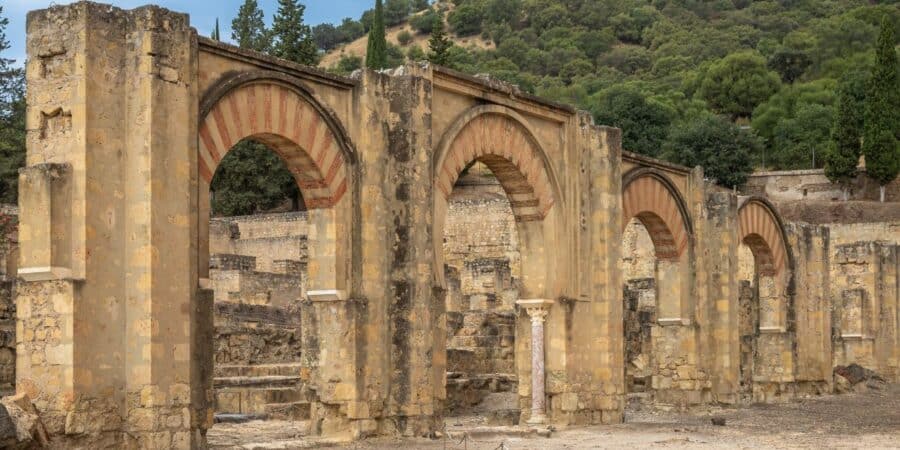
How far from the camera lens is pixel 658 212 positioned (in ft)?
63.7

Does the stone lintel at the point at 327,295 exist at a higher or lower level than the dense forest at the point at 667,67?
lower

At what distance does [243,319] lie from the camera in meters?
20.2

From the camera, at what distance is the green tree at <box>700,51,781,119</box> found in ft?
224

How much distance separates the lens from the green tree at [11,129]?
104 feet

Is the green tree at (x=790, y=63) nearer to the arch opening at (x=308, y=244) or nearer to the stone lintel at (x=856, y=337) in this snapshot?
the stone lintel at (x=856, y=337)

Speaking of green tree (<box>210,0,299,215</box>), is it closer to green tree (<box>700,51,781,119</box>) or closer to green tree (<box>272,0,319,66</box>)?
green tree (<box>272,0,319,66</box>)

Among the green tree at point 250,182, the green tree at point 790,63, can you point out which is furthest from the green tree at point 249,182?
the green tree at point 790,63

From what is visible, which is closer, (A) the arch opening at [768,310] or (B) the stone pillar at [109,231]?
(B) the stone pillar at [109,231]

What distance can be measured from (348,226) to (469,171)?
120ft

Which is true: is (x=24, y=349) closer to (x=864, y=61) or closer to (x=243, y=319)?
(x=243, y=319)

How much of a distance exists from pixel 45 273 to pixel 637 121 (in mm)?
45522

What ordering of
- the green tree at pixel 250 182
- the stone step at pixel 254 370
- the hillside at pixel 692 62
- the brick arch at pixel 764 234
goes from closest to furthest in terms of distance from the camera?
1. the stone step at pixel 254 370
2. the brick arch at pixel 764 234
3. the green tree at pixel 250 182
4. the hillside at pixel 692 62

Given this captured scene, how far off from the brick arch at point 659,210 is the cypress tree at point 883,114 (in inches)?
1128

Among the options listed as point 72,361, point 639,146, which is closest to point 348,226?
point 72,361
